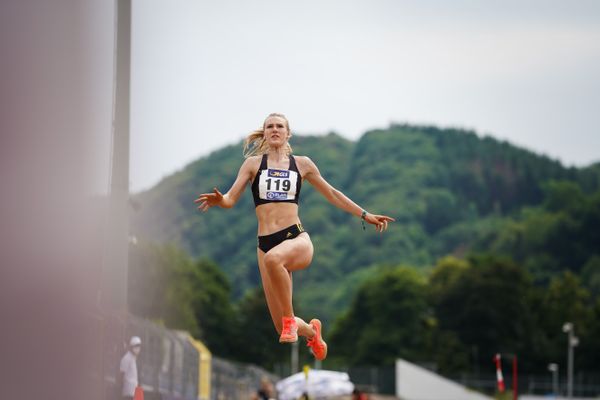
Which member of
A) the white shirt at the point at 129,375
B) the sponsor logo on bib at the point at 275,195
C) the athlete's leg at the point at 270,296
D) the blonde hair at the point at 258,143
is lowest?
the white shirt at the point at 129,375

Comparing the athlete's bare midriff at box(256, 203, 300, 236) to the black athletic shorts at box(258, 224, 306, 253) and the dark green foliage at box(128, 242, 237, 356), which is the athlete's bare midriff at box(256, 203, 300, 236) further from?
the dark green foliage at box(128, 242, 237, 356)

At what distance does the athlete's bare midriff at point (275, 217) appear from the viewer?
31.8 feet

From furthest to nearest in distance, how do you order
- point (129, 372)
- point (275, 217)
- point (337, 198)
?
point (129, 372) < point (337, 198) < point (275, 217)

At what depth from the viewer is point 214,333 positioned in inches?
5458

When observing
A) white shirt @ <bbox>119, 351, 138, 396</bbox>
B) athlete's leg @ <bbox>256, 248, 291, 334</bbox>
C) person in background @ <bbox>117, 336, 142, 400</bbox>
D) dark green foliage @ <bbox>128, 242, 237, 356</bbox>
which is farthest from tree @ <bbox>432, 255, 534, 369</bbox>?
athlete's leg @ <bbox>256, 248, 291, 334</bbox>

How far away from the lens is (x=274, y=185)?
9.62 meters

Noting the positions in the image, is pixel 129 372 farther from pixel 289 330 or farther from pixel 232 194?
pixel 232 194

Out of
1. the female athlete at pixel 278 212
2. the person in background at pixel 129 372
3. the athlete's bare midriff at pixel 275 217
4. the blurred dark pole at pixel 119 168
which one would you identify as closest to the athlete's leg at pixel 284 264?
the female athlete at pixel 278 212

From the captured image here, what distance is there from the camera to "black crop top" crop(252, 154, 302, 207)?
9.63 metres

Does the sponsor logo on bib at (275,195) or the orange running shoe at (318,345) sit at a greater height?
the sponsor logo on bib at (275,195)

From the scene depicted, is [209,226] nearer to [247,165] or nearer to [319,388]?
[319,388]

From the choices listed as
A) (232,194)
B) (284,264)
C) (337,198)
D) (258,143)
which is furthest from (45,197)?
(337,198)

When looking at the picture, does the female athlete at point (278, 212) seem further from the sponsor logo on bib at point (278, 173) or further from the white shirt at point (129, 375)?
the white shirt at point (129, 375)

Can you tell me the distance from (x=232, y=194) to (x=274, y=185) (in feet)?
1.08
